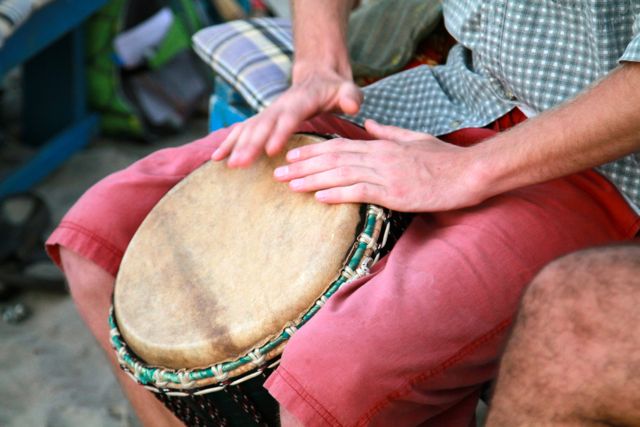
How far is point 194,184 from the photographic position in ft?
4.67

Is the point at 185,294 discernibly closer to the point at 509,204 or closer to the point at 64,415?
the point at 509,204

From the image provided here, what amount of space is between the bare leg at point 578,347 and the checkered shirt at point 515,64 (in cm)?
37

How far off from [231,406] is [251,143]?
16.3 inches

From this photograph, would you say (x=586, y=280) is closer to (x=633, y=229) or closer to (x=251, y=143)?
(x=633, y=229)

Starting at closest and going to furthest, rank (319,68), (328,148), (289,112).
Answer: (328,148), (289,112), (319,68)

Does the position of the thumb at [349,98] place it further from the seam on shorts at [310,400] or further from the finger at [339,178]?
the seam on shorts at [310,400]

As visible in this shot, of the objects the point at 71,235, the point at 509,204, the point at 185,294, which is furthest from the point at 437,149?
the point at 71,235

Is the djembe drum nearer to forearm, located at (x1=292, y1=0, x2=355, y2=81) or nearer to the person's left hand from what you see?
the person's left hand

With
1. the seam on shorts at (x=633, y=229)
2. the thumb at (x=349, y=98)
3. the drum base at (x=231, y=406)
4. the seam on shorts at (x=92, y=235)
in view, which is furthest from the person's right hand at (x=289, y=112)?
the seam on shorts at (x=633, y=229)

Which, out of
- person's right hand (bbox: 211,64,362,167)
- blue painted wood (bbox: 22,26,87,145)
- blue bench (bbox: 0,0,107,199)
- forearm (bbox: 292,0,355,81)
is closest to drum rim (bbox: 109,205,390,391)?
person's right hand (bbox: 211,64,362,167)

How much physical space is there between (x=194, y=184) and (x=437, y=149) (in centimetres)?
42

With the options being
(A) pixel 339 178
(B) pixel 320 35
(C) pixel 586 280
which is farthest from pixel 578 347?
(B) pixel 320 35

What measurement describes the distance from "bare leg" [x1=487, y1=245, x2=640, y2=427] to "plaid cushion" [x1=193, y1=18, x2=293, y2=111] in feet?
3.52

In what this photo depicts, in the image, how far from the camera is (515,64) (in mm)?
1312
